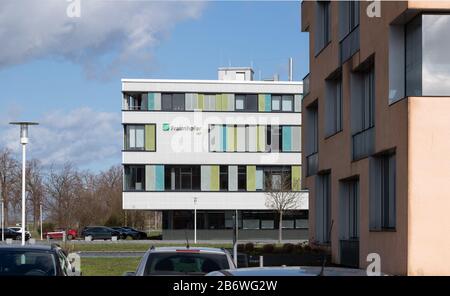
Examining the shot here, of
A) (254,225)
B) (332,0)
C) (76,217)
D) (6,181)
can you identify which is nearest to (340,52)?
(332,0)

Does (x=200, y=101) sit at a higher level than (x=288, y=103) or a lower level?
higher

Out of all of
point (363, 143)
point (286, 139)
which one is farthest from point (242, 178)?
point (363, 143)

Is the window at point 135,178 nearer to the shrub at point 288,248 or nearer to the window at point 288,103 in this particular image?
the window at point 288,103

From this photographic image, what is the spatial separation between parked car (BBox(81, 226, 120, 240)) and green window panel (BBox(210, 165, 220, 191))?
9.91 metres

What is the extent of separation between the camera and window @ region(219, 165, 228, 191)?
232ft

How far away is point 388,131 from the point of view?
2244 cm

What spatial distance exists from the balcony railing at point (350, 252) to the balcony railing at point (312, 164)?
19.5ft

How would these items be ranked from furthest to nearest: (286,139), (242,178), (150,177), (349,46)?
1. (286,139)
2. (242,178)
3. (150,177)
4. (349,46)

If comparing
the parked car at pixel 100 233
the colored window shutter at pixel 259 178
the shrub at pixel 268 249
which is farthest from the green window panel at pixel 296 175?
the shrub at pixel 268 249

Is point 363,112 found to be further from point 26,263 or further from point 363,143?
point 26,263

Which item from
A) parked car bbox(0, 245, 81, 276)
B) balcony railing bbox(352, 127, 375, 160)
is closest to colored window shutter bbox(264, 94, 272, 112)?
balcony railing bbox(352, 127, 375, 160)

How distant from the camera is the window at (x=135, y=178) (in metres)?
70.3

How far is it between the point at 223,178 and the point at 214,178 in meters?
0.79

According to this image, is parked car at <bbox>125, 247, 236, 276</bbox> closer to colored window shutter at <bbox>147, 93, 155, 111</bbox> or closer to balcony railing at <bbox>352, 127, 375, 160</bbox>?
balcony railing at <bbox>352, 127, 375, 160</bbox>
